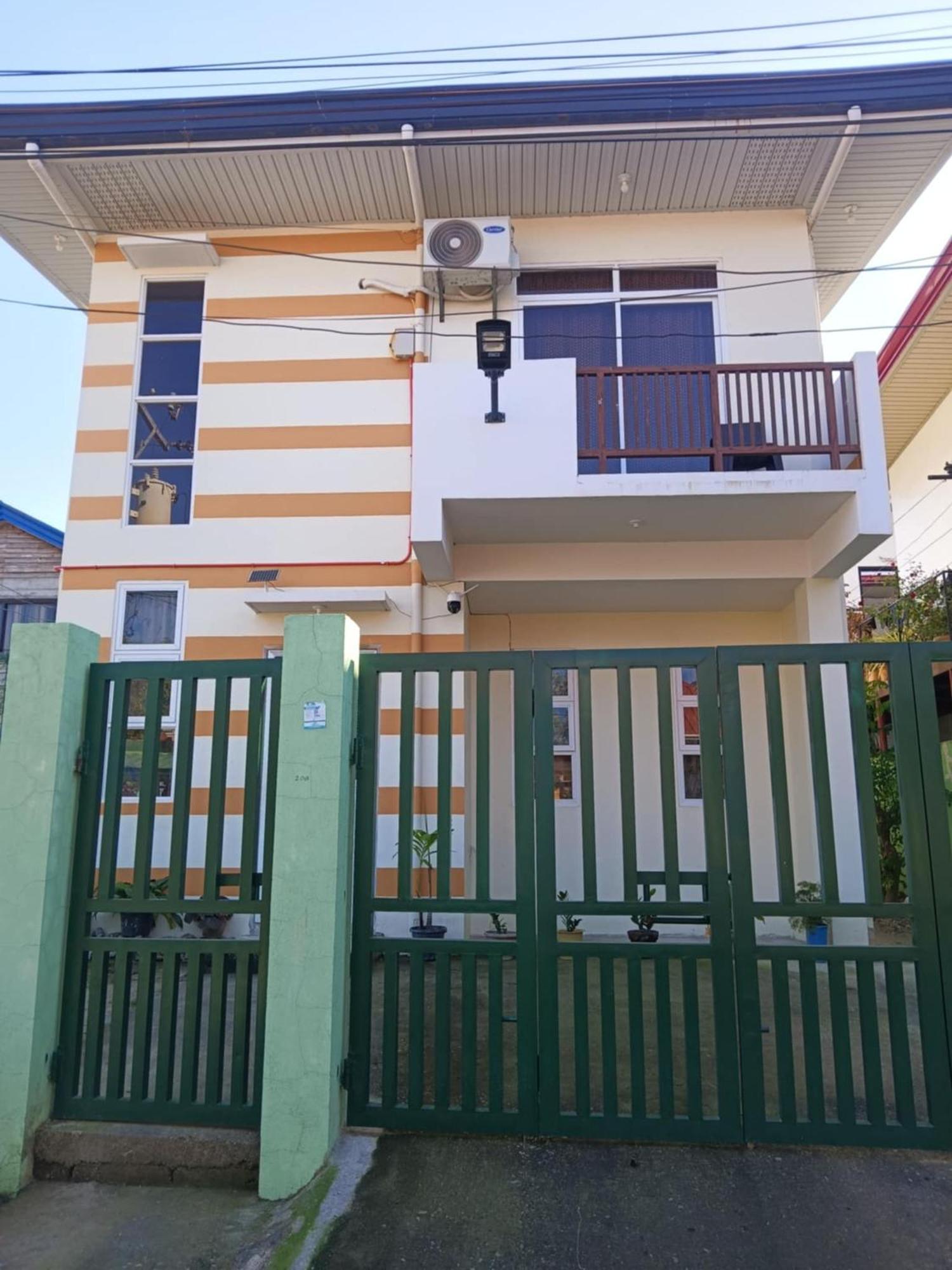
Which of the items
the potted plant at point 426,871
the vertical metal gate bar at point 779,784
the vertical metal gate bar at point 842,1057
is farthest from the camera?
the potted plant at point 426,871

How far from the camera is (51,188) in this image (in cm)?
752

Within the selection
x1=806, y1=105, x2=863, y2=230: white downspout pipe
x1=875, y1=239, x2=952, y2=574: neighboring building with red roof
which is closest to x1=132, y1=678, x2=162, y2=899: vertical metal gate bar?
x1=806, y1=105, x2=863, y2=230: white downspout pipe

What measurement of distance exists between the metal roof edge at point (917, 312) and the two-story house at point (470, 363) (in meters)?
1.26

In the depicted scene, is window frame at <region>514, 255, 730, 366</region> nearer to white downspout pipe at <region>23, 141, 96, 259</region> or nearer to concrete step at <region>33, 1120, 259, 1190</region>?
white downspout pipe at <region>23, 141, 96, 259</region>

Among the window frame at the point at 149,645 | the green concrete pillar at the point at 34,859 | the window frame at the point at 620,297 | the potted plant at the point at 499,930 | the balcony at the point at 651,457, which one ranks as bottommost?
the potted plant at the point at 499,930

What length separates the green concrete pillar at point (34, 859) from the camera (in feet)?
10.8

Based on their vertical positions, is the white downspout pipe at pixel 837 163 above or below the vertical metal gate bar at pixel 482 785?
above

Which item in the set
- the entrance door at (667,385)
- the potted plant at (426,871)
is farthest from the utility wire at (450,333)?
the potted plant at (426,871)

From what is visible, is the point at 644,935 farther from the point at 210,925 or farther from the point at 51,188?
the point at 51,188

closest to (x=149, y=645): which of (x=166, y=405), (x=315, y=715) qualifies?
(x=166, y=405)

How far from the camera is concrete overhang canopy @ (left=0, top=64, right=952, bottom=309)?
712cm

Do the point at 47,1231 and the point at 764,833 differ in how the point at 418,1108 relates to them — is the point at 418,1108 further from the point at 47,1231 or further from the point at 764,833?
the point at 764,833

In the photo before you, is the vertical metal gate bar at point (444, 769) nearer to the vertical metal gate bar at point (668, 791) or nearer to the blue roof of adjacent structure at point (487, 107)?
the vertical metal gate bar at point (668, 791)

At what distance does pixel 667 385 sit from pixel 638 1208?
19.0 ft
